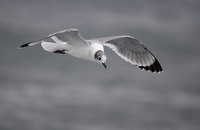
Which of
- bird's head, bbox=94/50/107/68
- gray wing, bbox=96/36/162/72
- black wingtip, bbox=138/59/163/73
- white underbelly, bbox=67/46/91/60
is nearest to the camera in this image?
bird's head, bbox=94/50/107/68

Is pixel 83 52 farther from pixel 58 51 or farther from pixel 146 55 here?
pixel 146 55

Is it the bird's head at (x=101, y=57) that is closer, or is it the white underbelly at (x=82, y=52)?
the bird's head at (x=101, y=57)

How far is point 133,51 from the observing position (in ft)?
17.4

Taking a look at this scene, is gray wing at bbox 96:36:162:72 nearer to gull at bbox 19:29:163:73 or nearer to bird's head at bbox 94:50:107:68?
gull at bbox 19:29:163:73

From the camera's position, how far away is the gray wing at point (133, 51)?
523 centimetres

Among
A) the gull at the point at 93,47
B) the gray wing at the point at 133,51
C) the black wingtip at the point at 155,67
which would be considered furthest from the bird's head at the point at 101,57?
the black wingtip at the point at 155,67

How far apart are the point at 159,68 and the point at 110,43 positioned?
0.69 m

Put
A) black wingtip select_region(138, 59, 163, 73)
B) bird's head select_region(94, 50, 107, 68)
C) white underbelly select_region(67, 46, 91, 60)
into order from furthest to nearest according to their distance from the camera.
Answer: black wingtip select_region(138, 59, 163, 73) → white underbelly select_region(67, 46, 91, 60) → bird's head select_region(94, 50, 107, 68)

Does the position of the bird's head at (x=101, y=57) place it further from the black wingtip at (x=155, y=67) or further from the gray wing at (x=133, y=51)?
the black wingtip at (x=155, y=67)

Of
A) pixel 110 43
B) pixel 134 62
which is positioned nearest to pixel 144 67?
pixel 134 62

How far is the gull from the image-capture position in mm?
4508

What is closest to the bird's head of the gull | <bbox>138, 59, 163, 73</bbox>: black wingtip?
the gull

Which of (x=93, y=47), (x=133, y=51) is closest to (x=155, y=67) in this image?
(x=133, y=51)

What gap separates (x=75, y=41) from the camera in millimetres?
4598
